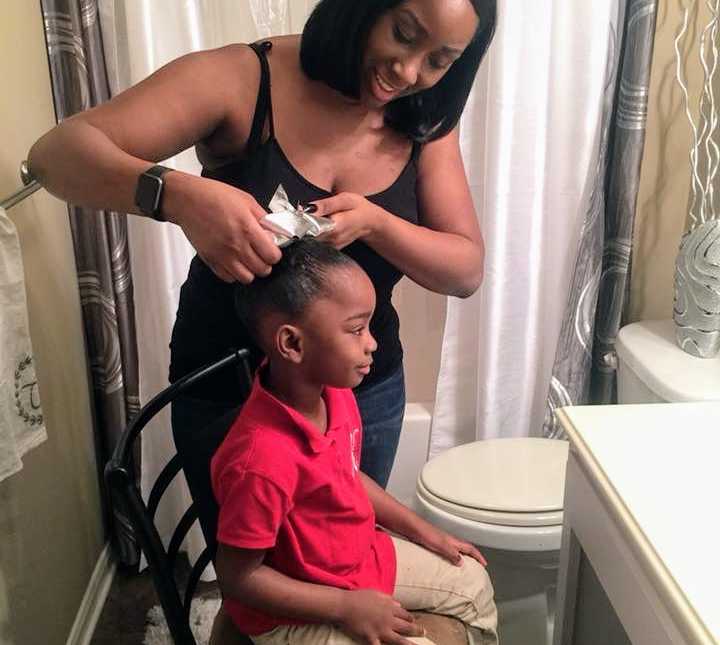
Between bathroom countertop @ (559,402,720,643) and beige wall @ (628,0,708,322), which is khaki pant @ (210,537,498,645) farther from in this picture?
beige wall @ (628,0,708,322)

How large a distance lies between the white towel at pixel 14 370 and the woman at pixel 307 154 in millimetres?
185

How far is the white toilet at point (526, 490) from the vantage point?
133cm

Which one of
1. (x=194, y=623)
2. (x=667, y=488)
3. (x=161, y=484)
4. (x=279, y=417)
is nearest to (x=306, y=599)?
(x=279, y=417)

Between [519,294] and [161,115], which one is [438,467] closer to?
[519,294]

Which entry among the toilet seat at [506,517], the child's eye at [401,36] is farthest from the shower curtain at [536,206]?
the child's eye at [401,36]

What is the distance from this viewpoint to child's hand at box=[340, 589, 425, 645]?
33.7 inches

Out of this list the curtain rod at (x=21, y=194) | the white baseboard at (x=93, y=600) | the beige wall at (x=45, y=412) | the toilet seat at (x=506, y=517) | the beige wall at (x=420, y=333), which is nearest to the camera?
the curtain rod at (x=21, y=194)

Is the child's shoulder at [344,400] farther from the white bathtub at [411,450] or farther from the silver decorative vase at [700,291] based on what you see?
the white bathtub at [411,450]

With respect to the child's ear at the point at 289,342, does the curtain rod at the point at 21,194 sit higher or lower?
higher

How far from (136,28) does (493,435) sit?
3.86 feet

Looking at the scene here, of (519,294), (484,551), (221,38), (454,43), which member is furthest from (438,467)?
(221,38)

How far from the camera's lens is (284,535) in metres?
0.86

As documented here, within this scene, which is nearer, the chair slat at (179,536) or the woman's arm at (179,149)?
the woman's arm at (179,149)

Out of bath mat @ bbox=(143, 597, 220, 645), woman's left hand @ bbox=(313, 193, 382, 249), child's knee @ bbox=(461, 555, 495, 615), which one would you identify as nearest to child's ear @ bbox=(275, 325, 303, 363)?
woman's left hand @ bbox=(313, 193, 382, 249)
